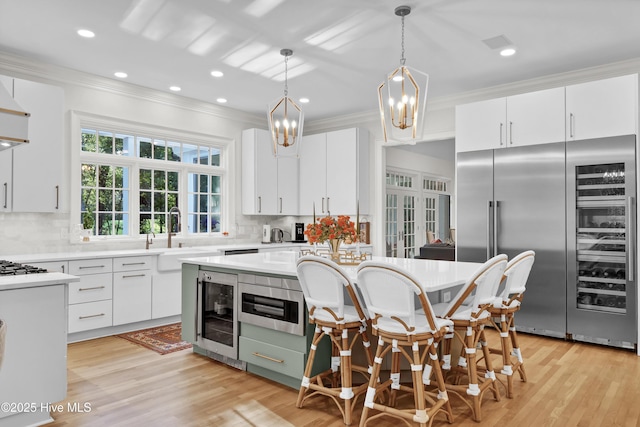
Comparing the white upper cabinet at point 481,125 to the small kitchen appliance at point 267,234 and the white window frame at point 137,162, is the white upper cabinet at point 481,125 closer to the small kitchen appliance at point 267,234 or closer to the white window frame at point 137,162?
the small kitchen appliance at point 267,234

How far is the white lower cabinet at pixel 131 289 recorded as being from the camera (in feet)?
14.6

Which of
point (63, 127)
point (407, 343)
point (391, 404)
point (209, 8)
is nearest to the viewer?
point (407, 343)

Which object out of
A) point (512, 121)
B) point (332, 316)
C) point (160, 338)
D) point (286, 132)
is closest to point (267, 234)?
point (160, 338)

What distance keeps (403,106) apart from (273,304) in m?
1.61

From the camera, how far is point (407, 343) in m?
2.30

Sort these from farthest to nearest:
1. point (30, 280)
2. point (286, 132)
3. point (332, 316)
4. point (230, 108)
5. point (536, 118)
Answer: point (230, 108)
point (536, 118)
point (286, 132)
point (332, 316)
point (30, 280)

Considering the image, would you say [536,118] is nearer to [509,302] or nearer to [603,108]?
[603,108]

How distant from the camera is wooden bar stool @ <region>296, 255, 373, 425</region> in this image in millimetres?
2516

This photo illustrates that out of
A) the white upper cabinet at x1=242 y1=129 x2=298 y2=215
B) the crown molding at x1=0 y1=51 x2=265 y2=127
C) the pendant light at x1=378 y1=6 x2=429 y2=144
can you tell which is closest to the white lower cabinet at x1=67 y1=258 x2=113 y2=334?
the crown molding at x1=0 y1=51 x2=265 y2=127

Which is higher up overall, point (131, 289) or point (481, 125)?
point (481, 125)

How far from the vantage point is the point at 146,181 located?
5508mm

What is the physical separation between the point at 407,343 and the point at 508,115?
10.7 ft

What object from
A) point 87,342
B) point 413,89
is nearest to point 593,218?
point 413,89

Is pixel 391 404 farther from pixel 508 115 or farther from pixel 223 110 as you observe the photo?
pixel 223 110
